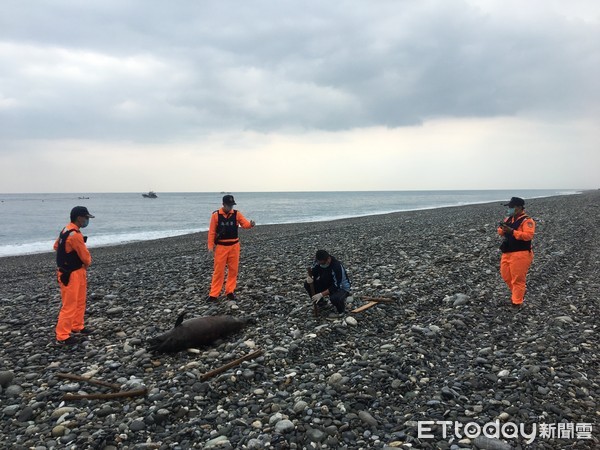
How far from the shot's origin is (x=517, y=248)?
338 inches

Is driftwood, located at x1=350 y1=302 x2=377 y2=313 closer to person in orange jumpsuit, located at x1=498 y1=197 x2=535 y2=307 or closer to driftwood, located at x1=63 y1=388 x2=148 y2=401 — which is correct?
person in orange jumpsuit, located at x1=498 y1=197 x2=535 y2=307

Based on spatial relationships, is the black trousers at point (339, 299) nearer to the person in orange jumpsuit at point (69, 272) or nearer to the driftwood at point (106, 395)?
the driftwood at point (106, 395)

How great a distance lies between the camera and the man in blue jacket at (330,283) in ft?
27.4

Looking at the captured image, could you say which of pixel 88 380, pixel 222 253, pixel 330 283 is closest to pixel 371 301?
pixel 330 283

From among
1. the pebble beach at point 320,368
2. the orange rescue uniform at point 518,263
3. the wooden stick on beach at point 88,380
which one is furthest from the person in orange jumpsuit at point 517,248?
the wooden stick on beach at point 88,380

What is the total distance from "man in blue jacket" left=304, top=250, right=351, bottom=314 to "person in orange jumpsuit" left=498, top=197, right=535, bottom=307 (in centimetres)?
356

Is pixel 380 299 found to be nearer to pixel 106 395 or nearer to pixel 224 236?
pixel 224 236

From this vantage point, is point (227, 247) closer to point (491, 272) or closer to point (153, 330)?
point (153, 330)

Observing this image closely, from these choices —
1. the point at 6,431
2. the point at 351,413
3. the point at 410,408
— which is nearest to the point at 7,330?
the point at 6,431

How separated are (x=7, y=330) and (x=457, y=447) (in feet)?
29.2

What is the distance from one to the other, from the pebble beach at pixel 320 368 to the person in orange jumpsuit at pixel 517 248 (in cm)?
48

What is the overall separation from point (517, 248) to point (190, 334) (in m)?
6.90

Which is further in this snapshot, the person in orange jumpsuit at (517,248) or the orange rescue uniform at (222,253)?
the orange rescue uniform at (222,253)

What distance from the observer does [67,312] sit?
762cm
